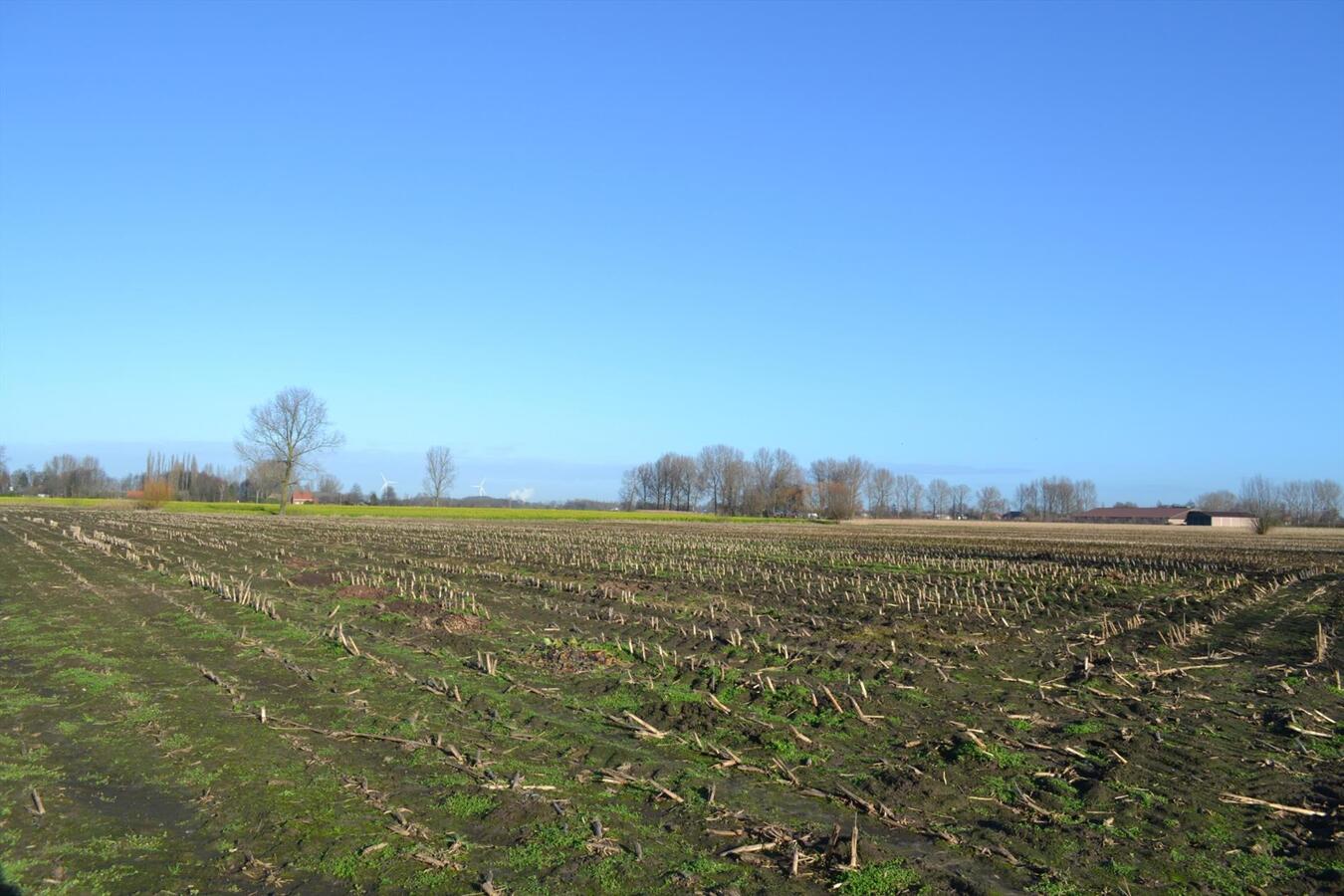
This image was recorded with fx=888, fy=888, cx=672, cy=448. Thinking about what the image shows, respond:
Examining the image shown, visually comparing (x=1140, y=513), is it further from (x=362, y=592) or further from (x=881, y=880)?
(x=881, y=880)

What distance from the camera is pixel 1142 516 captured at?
158 meters

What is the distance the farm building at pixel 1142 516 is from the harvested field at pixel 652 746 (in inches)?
5873

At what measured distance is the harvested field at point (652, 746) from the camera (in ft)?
20.1

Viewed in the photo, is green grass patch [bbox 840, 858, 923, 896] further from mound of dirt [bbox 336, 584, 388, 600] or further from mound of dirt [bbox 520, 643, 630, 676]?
mound of dirt [bbox 336, 584, 388, 600]

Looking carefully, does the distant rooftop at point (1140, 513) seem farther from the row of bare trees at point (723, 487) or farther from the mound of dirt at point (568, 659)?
the mound of dirt at point (568, 659)

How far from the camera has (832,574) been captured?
27.0 metres

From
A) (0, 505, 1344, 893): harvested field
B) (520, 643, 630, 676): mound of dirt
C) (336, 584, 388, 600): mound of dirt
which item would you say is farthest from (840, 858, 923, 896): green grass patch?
(336, 584, 388, 600): mound of dirt

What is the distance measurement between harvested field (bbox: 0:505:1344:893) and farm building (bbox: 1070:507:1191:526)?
149m

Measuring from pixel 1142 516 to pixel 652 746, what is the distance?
564 ft

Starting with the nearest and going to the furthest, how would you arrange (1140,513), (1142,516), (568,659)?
(568,659) → (1142,516) → (1140,513)

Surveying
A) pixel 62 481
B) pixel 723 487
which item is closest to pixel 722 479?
pixel 723 487

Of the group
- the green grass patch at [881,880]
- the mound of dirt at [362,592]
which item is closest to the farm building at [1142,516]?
the mound of dirt at [362,592]

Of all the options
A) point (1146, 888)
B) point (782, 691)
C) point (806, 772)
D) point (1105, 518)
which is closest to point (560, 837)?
point (806, 772)

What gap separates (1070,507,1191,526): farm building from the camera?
15162 cm
